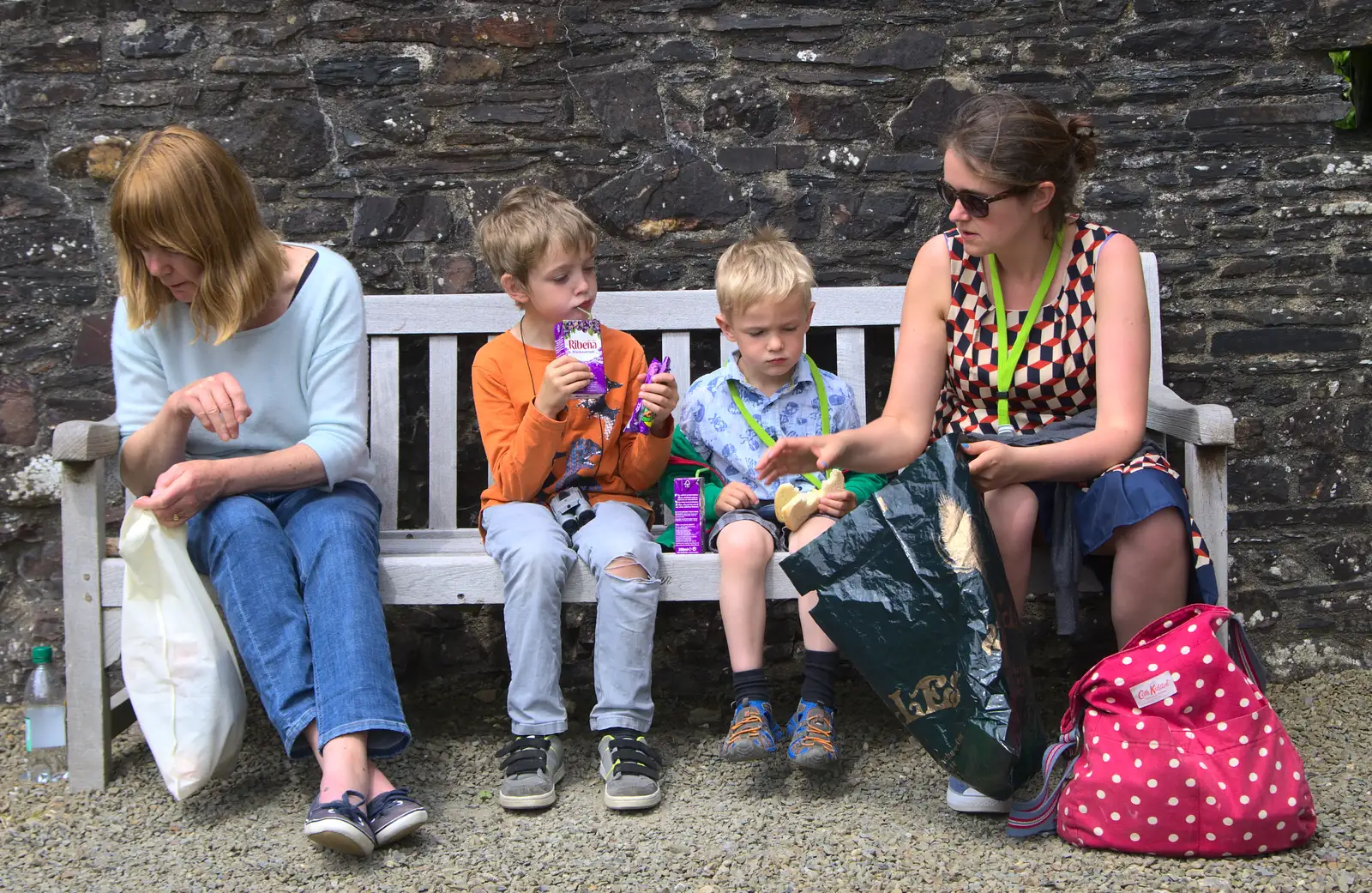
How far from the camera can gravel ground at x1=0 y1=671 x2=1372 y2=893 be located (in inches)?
89.8

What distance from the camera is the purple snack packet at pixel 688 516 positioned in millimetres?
2836

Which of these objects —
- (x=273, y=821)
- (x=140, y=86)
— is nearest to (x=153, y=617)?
(x=273, y=821)

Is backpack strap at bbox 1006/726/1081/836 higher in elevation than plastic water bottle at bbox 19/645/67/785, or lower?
higher

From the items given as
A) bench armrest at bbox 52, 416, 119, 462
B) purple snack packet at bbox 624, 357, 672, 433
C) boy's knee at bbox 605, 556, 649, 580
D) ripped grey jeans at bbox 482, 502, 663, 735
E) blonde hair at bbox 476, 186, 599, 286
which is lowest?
ripped grey jeans at bbox 482, 502, 663, 735

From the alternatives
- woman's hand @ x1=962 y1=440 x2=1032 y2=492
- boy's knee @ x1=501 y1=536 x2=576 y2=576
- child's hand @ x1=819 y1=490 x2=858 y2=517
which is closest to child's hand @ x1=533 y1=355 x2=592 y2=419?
boy's knee @ x1=501 y1=536 x2=576 y2=576

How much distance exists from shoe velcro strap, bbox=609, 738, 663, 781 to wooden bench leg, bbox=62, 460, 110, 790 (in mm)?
1178

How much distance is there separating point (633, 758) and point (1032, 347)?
126 centimetres

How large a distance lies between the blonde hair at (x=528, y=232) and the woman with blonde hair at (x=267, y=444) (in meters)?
0.35

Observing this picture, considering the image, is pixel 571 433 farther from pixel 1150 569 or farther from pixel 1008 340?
pixel 1150 569

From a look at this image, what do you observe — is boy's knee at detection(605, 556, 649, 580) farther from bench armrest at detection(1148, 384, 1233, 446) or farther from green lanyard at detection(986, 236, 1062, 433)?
bench armrest at detection(1148, 384, 1233, 446)

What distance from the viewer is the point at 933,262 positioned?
2873 mm

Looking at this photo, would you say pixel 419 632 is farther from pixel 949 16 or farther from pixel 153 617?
pixel 949 16

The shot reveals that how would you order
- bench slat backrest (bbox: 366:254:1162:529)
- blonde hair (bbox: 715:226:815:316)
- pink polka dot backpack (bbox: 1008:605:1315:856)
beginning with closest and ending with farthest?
pink polka dot backpack (bbox: 1008:605:1315:856) < blonde hair (bbox: 715:226:815:316) < bench slat backrest (bbox: 366:254:1162:529)

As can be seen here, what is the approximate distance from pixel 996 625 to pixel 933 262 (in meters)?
0.97
